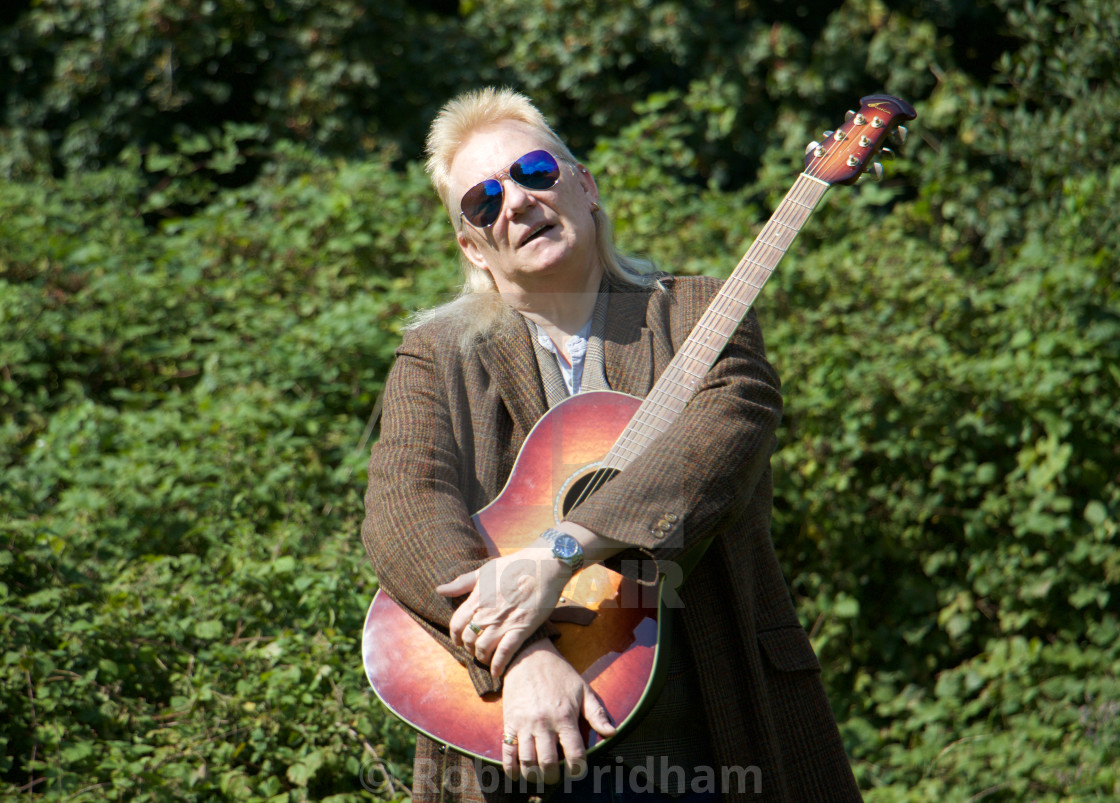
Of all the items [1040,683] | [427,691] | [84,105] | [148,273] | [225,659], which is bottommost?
[1040,683]

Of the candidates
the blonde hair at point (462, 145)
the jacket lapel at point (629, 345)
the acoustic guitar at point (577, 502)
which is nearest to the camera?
the acoustic guitar at point (577, 502)

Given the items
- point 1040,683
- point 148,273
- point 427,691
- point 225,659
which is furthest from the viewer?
point 148,273

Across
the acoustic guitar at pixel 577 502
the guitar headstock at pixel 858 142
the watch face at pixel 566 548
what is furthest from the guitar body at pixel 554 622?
the guitar headstock at pixel 858 142

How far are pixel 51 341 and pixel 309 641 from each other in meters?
2.28

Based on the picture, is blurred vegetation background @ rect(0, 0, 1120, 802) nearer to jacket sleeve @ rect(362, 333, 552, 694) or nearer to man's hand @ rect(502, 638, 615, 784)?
jacket sleeve @ rect(362, 333, 552, 694)

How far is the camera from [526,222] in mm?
1897

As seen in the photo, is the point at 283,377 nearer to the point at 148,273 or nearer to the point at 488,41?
the point at 148,273

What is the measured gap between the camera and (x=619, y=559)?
166 cm

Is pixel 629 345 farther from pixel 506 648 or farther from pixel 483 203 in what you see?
pixel 506 648

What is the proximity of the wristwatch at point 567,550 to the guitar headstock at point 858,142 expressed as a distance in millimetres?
860

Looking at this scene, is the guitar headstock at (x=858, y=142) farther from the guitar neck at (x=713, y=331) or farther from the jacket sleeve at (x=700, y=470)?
the jacket sleeve at (x=700, y=470)

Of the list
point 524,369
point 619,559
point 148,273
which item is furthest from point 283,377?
point 619,559

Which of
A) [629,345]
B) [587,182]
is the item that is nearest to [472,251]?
[587,182]

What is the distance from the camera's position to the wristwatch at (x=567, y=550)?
157 centimetres
